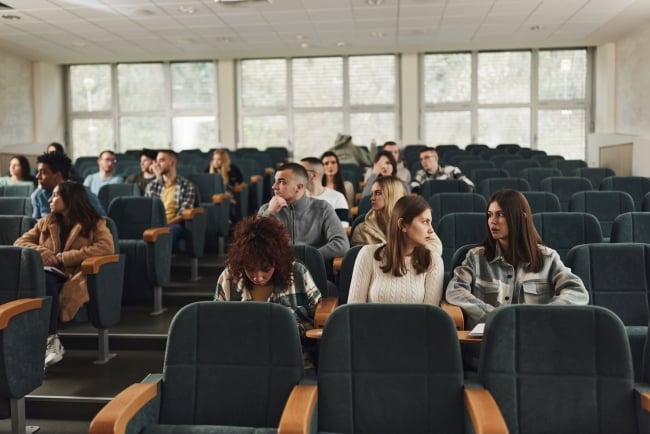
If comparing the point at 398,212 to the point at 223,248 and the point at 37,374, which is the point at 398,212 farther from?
the point at 223,248

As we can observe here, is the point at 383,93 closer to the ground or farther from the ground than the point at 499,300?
farther from the ground

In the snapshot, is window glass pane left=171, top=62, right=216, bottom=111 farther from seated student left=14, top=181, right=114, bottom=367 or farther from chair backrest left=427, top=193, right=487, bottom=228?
seated student left=14, top=181, right=114, bottom=367

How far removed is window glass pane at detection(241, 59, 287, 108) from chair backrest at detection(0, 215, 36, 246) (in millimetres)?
10013

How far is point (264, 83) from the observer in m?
14.2

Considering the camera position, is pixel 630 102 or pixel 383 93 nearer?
pixel 630 102

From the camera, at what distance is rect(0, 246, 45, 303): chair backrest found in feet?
11.0

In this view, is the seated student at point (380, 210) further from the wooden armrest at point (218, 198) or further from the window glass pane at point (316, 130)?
the window glass pane at point (316, 130)

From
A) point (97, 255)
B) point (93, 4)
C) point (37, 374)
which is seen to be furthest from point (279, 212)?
point (93, 4)

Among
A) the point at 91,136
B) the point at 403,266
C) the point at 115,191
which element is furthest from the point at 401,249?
the point at 91,136

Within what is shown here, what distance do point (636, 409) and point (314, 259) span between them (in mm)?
1776

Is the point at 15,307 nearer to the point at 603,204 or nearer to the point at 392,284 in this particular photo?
the point at 392,284

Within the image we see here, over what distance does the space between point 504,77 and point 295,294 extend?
11.8 metres

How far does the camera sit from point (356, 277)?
2992 millimetres

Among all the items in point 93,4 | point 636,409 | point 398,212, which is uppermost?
point 93,4
